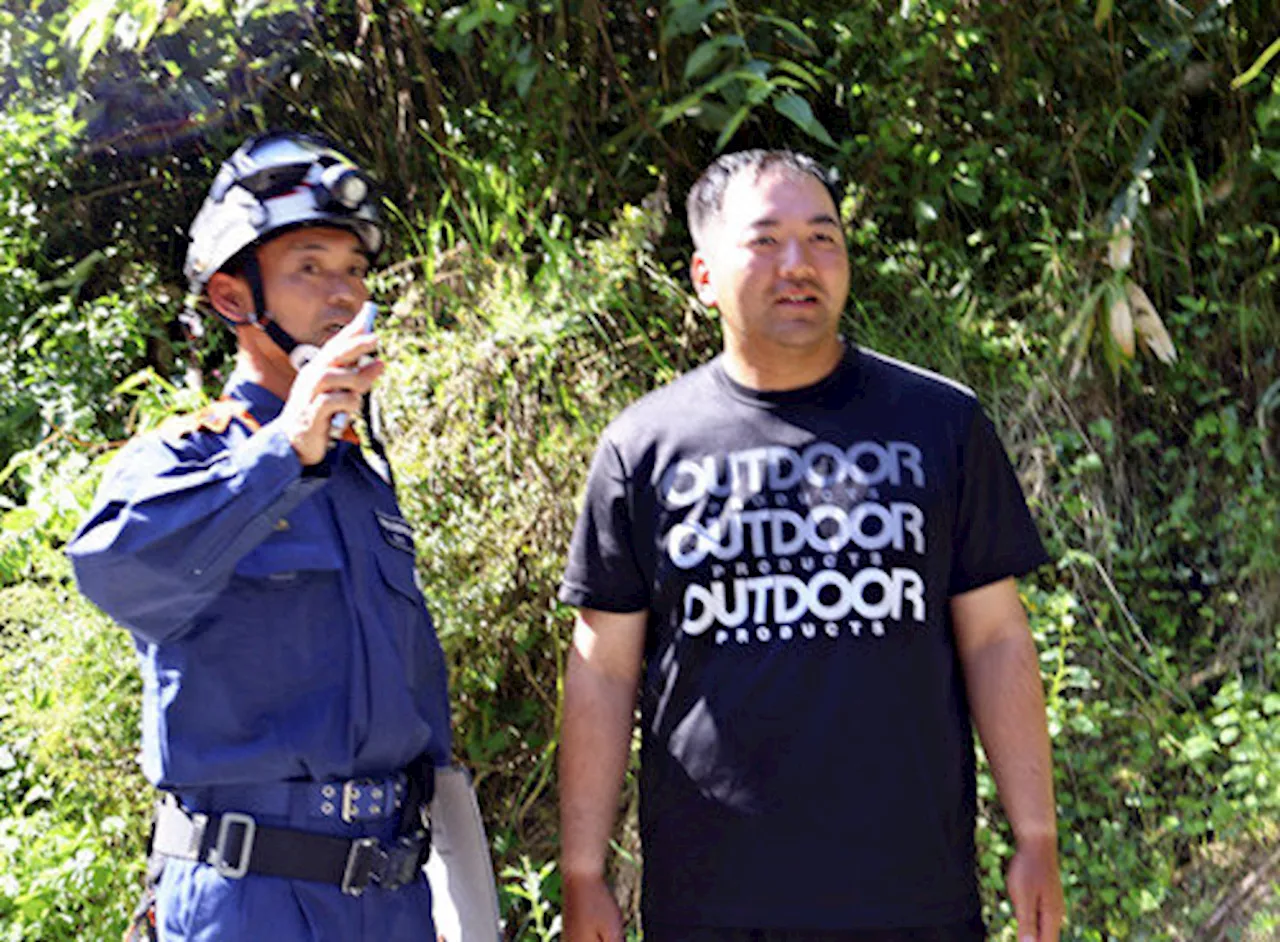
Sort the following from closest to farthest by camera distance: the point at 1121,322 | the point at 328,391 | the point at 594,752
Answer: the point at 328,391, the point at 594,752, the point at 1121,322

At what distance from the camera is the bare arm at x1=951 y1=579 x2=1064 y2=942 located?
2740mm

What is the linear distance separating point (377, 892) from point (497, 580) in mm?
1355

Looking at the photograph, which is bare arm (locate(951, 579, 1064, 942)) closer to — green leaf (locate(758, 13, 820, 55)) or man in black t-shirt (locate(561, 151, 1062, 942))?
man in black t-shirt (locate(561, 151, 1062, 942))

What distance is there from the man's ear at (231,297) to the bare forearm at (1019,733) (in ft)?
4.37

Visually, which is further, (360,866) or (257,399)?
(257,399)

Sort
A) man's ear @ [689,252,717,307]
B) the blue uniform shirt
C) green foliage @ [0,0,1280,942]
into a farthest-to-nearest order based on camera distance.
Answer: green foliage @ [0,0,1280,942]
man's ear @ [689,252,717,307]
the blue uniform shirt

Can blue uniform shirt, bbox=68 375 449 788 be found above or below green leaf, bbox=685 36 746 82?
below

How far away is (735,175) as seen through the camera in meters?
2.93

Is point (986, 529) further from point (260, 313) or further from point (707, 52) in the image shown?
point (707, 52)

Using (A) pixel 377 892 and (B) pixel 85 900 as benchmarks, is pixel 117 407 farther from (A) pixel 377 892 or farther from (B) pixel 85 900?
(A) pixel 377 892

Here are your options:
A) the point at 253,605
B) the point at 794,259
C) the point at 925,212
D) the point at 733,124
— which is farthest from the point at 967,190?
the point at 253,605

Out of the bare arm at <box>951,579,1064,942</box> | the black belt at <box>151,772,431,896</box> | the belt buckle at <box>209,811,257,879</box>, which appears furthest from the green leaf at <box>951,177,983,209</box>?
the belt buckle at <box>209,811,257,879</box>

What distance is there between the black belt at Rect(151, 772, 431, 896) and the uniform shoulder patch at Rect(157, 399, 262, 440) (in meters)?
0.56

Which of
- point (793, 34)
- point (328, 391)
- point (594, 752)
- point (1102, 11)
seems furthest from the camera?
point (793, 34)
